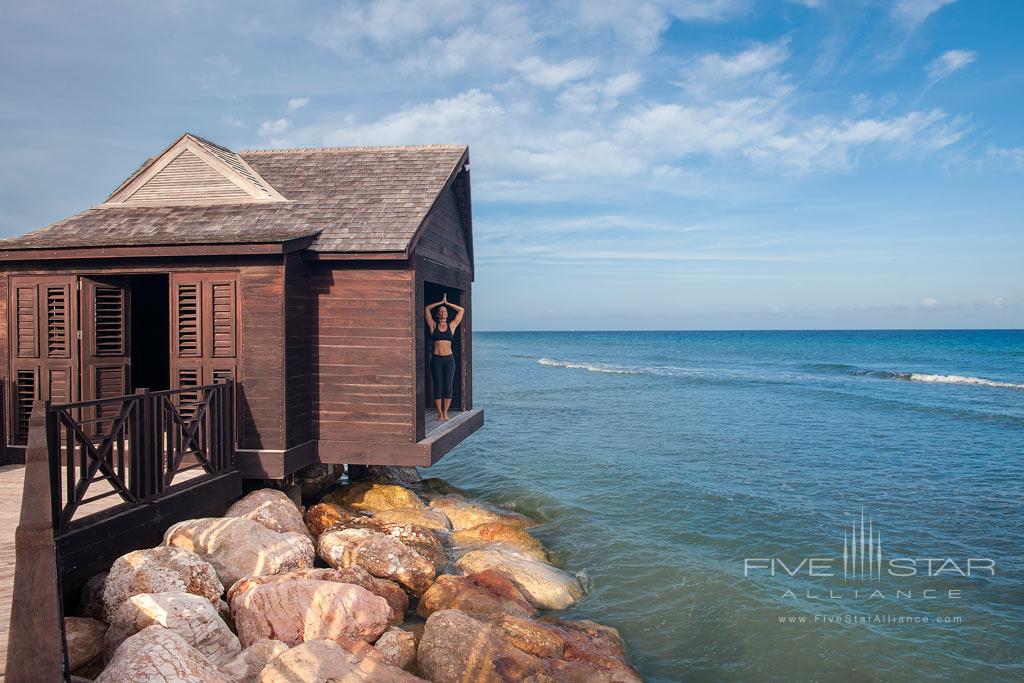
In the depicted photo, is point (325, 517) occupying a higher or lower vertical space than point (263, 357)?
lower

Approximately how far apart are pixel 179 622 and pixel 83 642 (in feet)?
2.47

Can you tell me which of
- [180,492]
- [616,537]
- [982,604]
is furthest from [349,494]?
[982,604]

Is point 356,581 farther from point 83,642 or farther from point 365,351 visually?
point 365,351

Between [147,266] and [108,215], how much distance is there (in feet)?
7.01

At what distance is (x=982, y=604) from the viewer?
907 centimetres

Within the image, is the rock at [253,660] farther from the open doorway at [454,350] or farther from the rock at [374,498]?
the open doorway at [454,350]

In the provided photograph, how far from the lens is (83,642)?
560 centimetres

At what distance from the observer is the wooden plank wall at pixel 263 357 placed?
9.24 m

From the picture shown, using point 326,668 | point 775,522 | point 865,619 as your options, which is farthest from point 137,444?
point 775,522

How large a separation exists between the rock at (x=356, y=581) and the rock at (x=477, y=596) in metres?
0.28

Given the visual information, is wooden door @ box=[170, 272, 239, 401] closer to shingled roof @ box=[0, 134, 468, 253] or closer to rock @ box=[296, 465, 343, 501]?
shingled roof @ box=[0, 134, 468, 253]

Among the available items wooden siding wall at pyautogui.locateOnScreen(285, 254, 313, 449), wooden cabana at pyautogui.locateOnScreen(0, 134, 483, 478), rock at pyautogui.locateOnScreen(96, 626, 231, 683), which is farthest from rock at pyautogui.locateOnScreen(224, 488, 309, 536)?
rock at pyautogui.locateOnScreen(96, 626, 231, 683)

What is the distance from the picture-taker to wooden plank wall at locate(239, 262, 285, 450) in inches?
364

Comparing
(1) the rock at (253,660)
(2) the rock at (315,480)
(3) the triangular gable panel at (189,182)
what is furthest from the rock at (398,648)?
(3) the triangular gable panel at (189,182)
